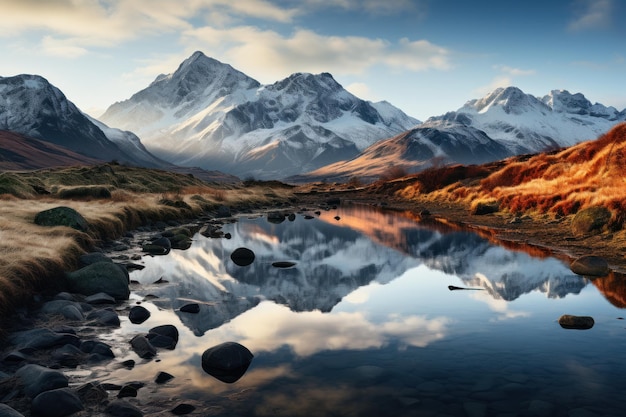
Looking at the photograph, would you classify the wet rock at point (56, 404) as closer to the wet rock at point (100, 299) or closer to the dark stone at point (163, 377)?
the dark stone at point (163, 377)

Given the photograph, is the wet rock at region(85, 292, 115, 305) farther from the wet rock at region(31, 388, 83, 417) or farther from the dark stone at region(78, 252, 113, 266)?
the wet rock at region(31, 388, 83, 417)

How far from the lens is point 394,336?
13492 mm

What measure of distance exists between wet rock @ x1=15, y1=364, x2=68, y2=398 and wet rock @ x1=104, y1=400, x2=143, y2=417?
4.17 feet

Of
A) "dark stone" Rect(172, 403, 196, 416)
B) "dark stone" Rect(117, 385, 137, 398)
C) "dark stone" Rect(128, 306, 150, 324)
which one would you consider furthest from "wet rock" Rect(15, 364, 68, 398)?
"dark stone" Rect(128, 306, 150, 324)

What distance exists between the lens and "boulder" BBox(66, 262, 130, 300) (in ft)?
52.4

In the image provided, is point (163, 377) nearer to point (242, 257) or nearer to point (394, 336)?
point (394, 336)

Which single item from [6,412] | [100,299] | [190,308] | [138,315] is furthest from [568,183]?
[6,412]

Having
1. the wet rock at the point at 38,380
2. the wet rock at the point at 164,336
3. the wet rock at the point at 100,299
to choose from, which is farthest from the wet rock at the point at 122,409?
the wet rock at the point at 100,299

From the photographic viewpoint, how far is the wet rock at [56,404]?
321 inches

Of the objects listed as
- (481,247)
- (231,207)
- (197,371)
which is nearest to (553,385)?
(197,371)

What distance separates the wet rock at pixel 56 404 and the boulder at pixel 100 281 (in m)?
8.14

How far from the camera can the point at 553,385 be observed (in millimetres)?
9867

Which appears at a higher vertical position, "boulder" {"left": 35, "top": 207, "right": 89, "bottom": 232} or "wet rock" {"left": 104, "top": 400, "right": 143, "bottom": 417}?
"boulder" {"left": 35, "top": 207, "right": 89, "bottom": 232}

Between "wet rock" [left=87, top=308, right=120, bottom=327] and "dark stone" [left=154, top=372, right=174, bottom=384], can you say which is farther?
"wet rock" [left=87, top=308, right=120, bottom=327]
